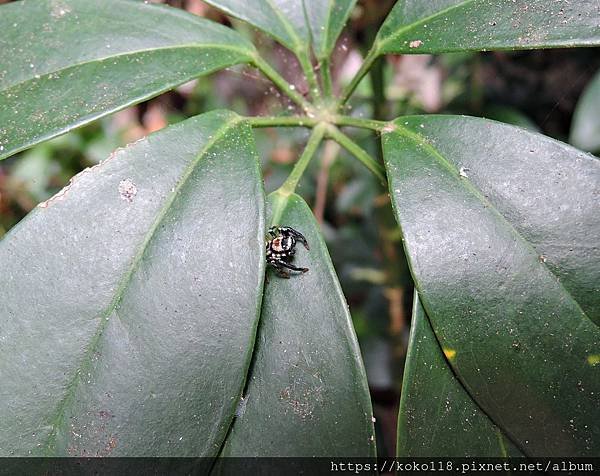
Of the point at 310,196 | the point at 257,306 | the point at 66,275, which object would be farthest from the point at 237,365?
the point at 310,196

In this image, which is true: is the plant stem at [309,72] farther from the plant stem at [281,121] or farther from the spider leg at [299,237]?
the spider leg at [299,237]

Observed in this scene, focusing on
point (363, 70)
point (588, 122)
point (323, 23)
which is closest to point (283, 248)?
point (363, 70)

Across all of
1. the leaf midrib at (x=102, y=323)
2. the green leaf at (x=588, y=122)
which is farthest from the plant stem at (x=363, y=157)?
the green leaf at (x=588, y=122)

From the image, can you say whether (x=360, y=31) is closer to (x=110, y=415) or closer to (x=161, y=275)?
(x=161, y=275)

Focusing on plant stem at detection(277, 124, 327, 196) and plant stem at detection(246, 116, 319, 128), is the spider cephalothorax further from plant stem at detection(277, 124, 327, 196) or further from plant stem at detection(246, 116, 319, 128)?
plant stem at detection(246, 116, 319, 128)

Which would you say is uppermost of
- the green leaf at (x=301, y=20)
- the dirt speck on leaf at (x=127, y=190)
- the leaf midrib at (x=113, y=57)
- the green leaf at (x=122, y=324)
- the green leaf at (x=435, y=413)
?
the green leaf at (x=301, y=20)

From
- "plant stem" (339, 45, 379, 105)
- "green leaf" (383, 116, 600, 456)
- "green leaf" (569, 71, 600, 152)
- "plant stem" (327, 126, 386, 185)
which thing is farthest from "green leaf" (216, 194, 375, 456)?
"green leaf" (569, 71, 600, 152)

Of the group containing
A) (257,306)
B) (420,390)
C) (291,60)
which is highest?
(291,60)
